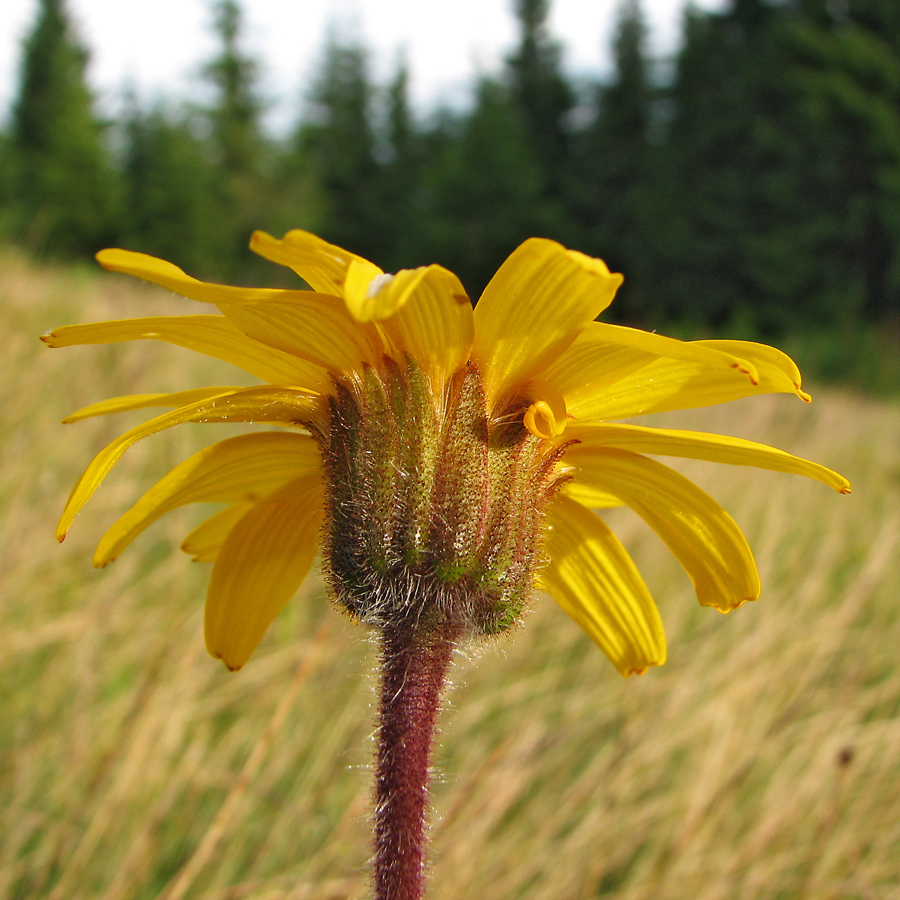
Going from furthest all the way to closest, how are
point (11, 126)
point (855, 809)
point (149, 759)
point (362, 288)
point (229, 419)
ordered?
point (11, 126)
point (855, 809)
point (149, 759)
point (229, 419)
point (362, 288)

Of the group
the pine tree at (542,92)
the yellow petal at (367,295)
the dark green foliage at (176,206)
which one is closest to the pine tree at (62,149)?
the dark green foliage at (176,206)

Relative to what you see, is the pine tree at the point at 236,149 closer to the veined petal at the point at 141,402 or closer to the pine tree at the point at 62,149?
the pine tree at the point at 62,149

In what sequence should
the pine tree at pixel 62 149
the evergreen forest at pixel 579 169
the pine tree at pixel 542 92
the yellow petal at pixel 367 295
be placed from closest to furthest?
the yellow petal at pixel 367 295 < the evergreen forest at pixel 579 169 < the pine tree at pixel 62 149 < the pine tree at pixel 542 92

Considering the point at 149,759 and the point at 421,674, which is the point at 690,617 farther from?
the point at 421,674

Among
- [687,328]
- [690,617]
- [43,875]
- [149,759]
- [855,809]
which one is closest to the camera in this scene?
[43,875]

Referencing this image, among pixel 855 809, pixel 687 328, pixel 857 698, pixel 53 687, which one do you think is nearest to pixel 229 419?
pixel 53 687

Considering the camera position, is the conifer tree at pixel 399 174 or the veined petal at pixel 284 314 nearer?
the veined petal at pixel 284 314
